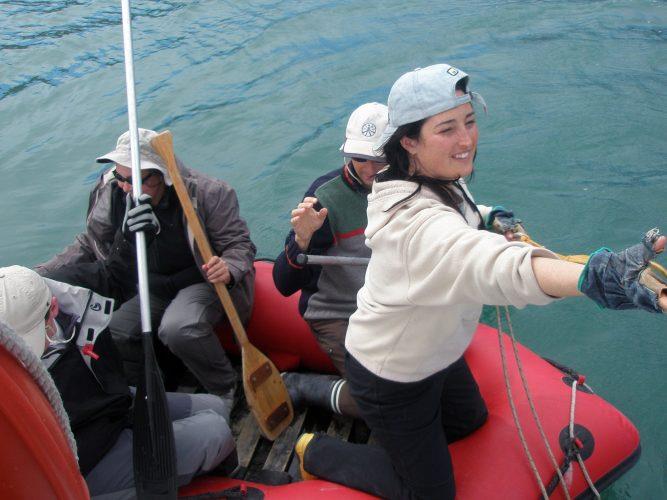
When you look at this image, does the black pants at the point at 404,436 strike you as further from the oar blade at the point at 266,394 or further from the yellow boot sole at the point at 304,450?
the oar blade at the point at 266,394

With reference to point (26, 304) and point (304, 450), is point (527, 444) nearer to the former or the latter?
point (304, 450)

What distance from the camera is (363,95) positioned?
726 centimetres

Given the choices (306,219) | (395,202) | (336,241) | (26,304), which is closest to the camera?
(395,202)

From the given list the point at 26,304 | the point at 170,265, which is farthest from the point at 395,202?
the point at 170,265

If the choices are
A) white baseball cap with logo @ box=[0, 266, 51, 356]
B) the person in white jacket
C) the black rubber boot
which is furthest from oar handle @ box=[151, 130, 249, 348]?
white baseball cap with logo @ box=[0, 266, 51, 356]

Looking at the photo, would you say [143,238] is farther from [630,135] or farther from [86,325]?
[630,135]

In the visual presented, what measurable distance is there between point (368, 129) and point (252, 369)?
1223 mm

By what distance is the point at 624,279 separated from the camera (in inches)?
46.8

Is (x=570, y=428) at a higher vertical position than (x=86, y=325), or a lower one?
lower

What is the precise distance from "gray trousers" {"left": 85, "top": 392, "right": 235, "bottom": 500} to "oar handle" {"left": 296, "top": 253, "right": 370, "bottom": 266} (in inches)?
27.1

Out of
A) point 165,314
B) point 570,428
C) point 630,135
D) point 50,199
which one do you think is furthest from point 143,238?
point 630,135

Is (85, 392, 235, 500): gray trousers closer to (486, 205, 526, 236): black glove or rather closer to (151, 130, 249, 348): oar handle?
Result: (151, 130, 249, 348): oar handle

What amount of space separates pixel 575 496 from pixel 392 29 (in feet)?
22.6

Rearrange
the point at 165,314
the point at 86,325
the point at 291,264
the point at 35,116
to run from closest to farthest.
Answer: the point at 86,325
the point at 291,264
the point at 165,314
the point at 35,116
